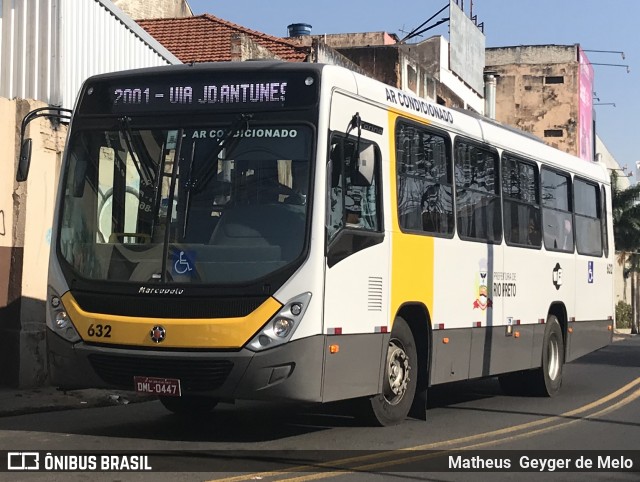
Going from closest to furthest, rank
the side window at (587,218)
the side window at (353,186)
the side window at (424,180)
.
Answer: the side window at (353,186) → the side window at (424,180) → the side window at (587,218)

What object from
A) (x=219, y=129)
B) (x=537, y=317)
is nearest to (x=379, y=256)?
(x=219, y=129)

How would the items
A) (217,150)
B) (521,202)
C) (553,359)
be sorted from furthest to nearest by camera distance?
(553,359), (521,202), (217,150)

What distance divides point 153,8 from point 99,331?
1064 inches

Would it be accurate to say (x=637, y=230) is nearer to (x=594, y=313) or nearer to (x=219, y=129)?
(x=594, y=313)

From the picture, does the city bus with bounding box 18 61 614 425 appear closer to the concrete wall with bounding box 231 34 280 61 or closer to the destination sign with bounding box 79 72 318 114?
the destination sign with bounding box 79 72 318 114

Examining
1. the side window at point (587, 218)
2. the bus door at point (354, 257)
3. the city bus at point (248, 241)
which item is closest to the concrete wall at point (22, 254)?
the city bus at point (248, 241)

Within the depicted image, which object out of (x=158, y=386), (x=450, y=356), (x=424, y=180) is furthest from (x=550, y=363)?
(x=158, y=386)

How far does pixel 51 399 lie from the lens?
39.7 ft

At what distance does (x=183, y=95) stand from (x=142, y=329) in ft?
6.86

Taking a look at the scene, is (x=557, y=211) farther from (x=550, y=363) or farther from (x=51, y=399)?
(x=51, y=399)

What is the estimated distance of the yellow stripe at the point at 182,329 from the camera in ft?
27.6

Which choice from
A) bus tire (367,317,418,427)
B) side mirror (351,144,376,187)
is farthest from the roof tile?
side mirror (351,144,376,187)

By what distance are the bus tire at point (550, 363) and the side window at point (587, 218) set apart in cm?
156

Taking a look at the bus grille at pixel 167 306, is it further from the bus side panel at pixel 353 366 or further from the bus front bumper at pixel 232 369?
the bus side panel at pixel 353 366
